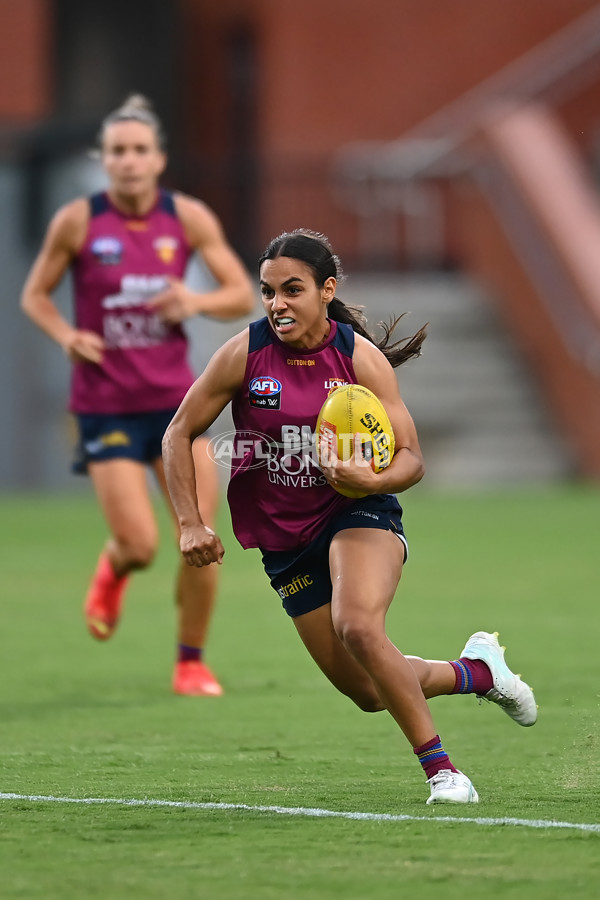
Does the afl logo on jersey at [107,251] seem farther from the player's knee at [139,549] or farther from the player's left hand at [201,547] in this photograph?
the player's left hand at [201,547]

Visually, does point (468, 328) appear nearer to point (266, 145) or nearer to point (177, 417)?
point (266, 145)

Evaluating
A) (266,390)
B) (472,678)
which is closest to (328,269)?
(266,390)

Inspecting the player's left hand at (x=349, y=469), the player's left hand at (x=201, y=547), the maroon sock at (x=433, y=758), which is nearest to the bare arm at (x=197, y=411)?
the player's left hand at (x=201, y=547)

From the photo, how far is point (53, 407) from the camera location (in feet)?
72.9

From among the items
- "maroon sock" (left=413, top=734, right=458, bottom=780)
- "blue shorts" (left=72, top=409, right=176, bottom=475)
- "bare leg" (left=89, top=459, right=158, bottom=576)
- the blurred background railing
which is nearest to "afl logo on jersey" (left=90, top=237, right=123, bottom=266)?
"blue shorts" (left=72, top=409, right=176, bottom=475)

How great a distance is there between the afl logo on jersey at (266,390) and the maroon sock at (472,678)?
3.67 feet

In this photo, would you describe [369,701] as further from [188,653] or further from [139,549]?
[139,549]

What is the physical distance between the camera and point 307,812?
5.76 meters

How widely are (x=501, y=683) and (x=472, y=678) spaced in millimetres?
114

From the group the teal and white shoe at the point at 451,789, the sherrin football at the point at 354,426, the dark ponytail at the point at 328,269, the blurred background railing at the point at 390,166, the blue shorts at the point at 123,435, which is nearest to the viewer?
the teal and white shoe at the point at 451,789

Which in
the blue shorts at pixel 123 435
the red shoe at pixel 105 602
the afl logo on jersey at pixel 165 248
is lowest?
the red shoe at pixel 105 602

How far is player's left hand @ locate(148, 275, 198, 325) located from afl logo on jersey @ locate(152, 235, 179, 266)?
0.24 metres

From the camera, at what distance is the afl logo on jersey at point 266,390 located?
6270 mm

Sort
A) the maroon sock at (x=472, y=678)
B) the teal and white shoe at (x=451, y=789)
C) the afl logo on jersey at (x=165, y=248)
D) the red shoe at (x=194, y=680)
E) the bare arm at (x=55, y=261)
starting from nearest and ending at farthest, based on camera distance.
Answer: the teal and white shoe at (x=451, y=789)
the maroon sock at (x=472, y=678)
the red shoe at (x=194, y=680)
the bare arm at (x=55, y=261)
the afl logo on jersey at (x=165, y=248)
